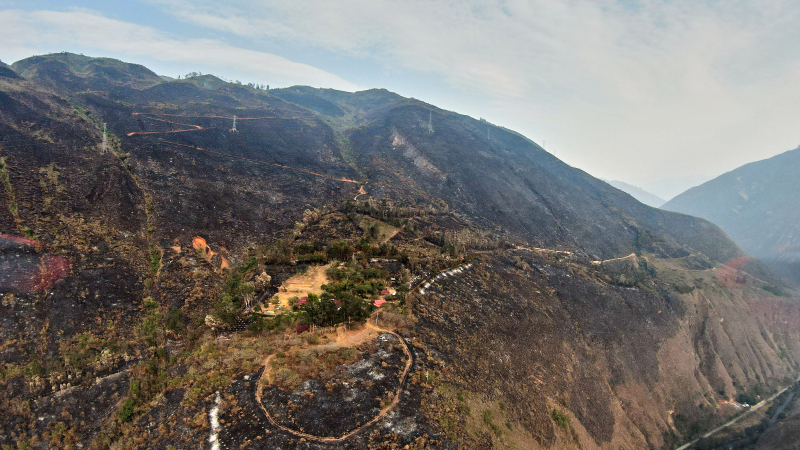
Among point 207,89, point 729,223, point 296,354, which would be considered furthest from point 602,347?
point 729,223

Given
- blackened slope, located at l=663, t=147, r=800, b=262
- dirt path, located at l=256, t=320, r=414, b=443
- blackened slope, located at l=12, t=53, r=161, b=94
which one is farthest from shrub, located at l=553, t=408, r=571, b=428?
blackened slope, located at l=663, t=147, r=800, b=262

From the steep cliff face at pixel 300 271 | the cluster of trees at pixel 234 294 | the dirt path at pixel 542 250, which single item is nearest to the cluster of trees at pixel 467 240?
the steep cliff face at pixel 300 271

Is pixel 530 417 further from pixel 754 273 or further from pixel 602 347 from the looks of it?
pixel 754 273

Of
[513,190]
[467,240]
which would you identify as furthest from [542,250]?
[513,190]

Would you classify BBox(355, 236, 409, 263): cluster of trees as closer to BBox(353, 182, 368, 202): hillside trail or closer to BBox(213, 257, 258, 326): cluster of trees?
BBox(213, 257, 258, 326): cluster of trees

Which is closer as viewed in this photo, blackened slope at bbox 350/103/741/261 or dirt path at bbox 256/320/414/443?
dirt path at bbox 256/320/414/443

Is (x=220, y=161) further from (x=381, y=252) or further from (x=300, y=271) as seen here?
(x=381, y=252)
